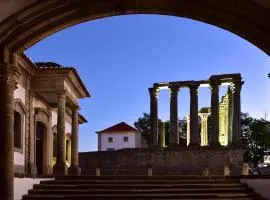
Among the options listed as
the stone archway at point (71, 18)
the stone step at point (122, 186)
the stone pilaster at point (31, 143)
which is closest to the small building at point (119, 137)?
the stone pilaster at point (31, 143)

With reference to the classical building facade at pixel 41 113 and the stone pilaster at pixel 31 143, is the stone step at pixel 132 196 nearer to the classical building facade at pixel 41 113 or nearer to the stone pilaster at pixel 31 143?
the classical building facade at pixel 41 113

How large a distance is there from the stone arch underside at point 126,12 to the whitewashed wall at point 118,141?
67.0 metres

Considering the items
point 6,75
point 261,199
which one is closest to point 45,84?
point 261,199

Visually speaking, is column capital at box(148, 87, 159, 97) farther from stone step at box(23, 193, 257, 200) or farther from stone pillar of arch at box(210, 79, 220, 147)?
stone step at box(23, 193, 257, 200)

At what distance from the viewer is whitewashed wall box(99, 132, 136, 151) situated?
74.1m

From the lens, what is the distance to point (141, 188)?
14.7 metres

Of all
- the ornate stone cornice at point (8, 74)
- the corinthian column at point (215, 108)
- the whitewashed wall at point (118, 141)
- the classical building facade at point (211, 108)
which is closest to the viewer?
the ornate stone cornice at point (8, 74)

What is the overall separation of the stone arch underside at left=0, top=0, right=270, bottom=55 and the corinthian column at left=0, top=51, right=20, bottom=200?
0.41 metres

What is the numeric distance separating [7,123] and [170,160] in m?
24.5

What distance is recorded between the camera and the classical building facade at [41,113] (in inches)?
738

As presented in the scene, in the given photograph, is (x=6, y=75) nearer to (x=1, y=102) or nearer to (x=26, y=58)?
(x=1, y=102)

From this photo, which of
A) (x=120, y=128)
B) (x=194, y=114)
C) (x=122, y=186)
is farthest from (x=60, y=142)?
(x=120, y=128)

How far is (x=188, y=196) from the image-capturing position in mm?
13828

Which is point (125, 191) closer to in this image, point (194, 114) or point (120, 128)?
point (194, 114)
